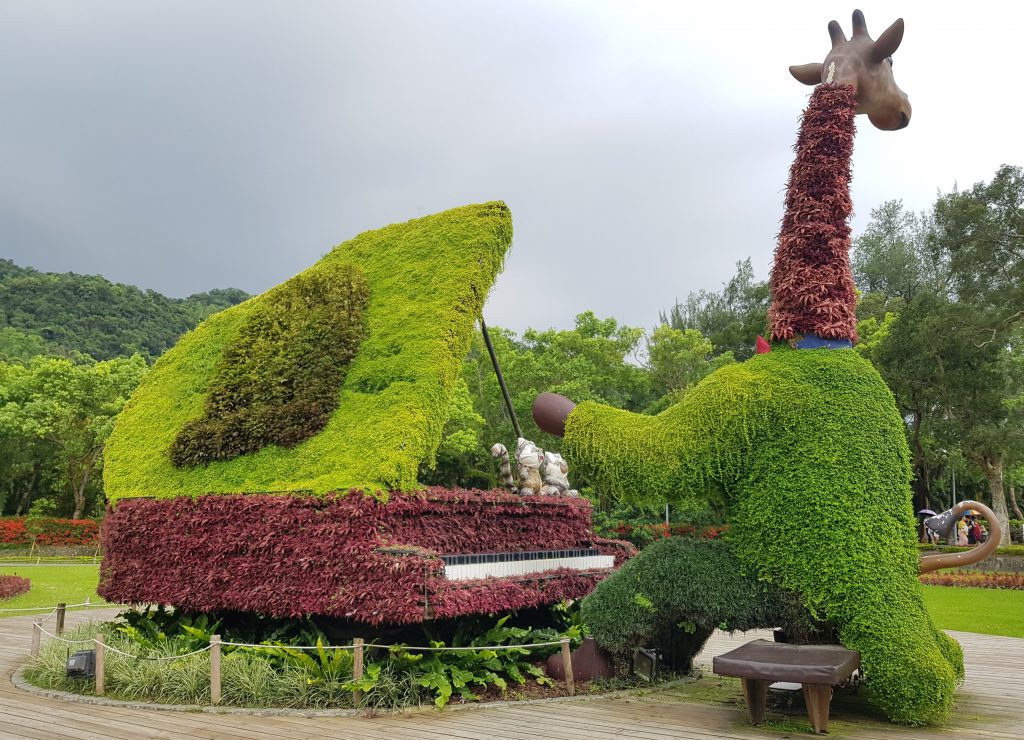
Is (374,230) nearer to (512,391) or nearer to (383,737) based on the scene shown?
(383,737)

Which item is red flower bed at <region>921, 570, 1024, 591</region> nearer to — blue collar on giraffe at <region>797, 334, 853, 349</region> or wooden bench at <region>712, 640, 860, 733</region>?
blue collar on giraffe at <region>797, 334, 853, 349</region>

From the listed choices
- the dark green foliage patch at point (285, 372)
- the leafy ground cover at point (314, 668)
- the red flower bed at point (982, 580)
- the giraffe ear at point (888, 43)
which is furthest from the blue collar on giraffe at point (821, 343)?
the red flower bed at point (982, 580)

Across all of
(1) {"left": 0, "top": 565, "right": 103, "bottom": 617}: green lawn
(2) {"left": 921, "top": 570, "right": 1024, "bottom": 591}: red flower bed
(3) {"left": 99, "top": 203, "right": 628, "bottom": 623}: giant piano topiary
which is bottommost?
(2) {"left": 921, "top": 570, "right": 1024, "bottom": 591}: red flower bed

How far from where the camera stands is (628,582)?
693 centimetres

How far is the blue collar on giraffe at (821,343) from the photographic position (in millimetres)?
6754

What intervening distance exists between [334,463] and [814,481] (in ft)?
13.7

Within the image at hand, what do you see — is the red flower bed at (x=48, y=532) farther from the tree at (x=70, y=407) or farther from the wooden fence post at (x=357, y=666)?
the wooden fence post at (x=357, y=666)

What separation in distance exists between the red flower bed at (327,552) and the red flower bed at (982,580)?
15319mm

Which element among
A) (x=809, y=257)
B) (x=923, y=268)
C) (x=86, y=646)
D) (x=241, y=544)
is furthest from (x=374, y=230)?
(x=923, y=268)

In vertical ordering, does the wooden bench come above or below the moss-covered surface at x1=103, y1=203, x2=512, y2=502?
below

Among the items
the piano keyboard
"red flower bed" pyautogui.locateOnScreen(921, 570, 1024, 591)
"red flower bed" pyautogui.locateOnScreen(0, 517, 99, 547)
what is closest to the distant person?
"red flower bed" pyautogui.locateOnScreen(921, 570, 1024, 591)

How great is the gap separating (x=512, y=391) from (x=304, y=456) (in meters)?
20.7

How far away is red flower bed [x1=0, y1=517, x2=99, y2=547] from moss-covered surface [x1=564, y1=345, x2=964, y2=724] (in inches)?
1111

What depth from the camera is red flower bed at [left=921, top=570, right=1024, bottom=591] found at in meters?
19.6
